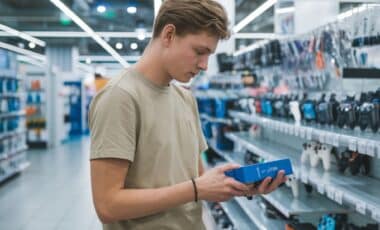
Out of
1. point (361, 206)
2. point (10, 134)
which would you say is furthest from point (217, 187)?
point (10, 134)

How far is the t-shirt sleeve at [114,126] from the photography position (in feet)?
4.26

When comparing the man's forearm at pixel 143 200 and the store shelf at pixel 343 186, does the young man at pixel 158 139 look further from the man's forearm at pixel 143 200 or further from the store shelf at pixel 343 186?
the store shelf at pixel 343 186

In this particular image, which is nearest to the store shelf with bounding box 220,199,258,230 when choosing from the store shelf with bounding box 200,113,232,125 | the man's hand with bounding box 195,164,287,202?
the store shelf with bounding box 200,113,232,125

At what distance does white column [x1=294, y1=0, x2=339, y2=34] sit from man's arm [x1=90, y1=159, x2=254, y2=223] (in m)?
3.50

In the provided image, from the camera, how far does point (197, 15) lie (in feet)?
4.42

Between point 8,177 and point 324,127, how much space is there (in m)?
7.10

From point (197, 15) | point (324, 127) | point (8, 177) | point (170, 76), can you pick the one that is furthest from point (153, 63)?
point (8, 177)

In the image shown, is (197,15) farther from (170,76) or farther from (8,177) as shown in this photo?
(8,177)

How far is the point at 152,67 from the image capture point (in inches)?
58.5

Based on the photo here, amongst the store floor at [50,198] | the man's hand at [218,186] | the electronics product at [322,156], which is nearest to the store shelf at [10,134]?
the store floor at [50,198]

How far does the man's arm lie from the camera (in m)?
1.30

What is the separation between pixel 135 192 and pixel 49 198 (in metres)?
6.04

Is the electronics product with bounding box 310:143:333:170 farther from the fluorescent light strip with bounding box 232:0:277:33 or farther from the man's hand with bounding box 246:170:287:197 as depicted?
the fluorescent light strip with bounding box 232:0:277:33

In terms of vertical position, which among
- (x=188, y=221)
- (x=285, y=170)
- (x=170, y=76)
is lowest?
(x=188, y=221)
